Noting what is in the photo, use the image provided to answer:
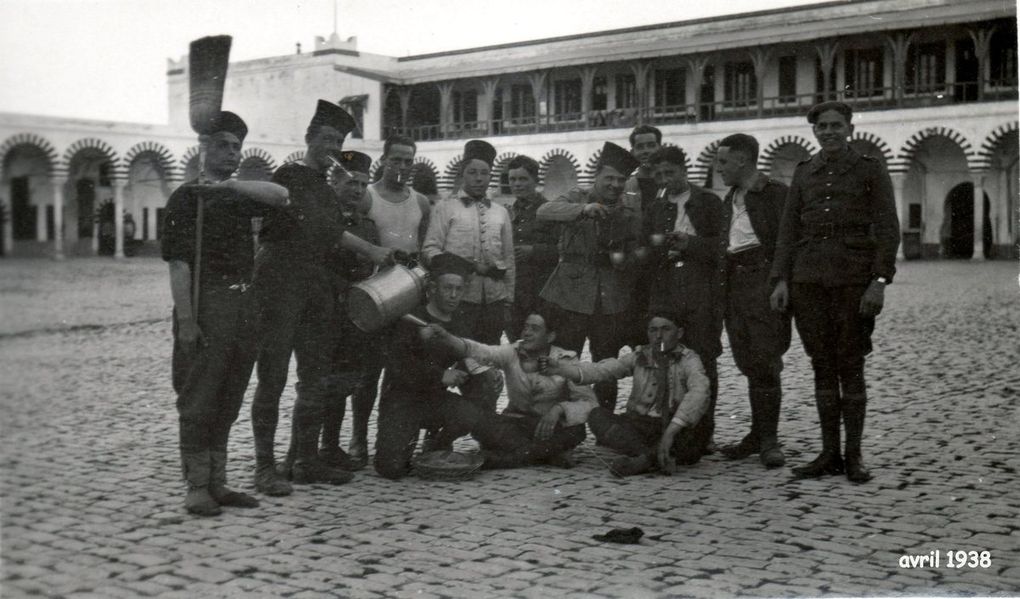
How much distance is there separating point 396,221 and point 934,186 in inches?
909

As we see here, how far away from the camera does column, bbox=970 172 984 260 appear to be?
2184 cm

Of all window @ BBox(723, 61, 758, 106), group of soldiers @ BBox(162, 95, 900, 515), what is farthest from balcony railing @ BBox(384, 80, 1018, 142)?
group of soldiers @ BBox(162, 95, 900, 515)

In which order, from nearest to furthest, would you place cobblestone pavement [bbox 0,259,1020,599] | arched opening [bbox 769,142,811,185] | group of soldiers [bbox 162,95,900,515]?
1. cobblestone pavement [bbox 0,259,1020,599]
2. group of soldiers [bbox 162,95,900,515]
3. arched opening [bbox 769,142,811,185]

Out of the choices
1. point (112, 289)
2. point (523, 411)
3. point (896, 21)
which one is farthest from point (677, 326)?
point (112, 289)

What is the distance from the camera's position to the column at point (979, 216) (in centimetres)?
2184

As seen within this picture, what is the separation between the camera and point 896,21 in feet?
43.5

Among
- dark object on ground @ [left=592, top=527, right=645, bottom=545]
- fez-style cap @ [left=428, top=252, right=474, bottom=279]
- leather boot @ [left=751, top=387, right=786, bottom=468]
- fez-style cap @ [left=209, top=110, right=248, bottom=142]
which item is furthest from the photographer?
fez-style cap @ [left=428, top=252, right=474, bottom=279]

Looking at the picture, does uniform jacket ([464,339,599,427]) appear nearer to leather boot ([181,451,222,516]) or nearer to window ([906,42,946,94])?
leather boot ([181,451,222,516])

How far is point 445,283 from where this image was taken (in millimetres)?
5766

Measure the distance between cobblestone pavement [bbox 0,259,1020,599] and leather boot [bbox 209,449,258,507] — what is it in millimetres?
119

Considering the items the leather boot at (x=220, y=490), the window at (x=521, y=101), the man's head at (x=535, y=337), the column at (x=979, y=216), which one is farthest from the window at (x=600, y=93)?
the column at (x=979, y=216)

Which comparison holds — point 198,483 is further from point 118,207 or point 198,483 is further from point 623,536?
point 118,207

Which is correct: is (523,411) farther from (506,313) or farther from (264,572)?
(264,572)

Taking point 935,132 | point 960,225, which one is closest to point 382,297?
point 935,132
